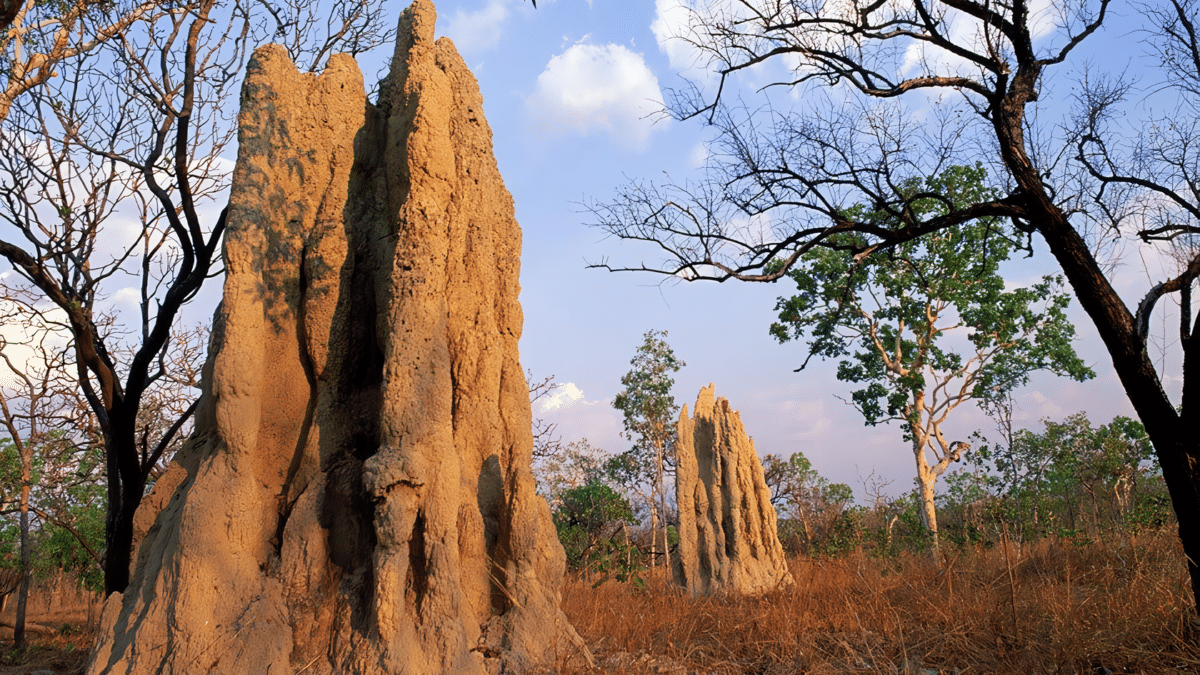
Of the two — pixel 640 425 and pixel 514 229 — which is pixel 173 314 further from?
pixel 640 425

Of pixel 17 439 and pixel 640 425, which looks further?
pixel 640 425

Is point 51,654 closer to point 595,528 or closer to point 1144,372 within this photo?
point 595,528

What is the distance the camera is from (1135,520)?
1209 centimetres

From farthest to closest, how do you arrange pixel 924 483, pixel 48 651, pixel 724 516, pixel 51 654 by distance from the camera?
pixel 924 483 → pixel 724 516 → pixel 48 651 → pixel 51 654

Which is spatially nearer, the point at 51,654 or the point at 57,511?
the point at 51,654

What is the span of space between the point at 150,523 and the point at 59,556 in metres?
12.8

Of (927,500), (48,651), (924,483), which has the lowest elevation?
(48,651)

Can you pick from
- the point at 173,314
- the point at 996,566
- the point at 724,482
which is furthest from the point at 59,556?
the point at 996,566

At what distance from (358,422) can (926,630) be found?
472 cm

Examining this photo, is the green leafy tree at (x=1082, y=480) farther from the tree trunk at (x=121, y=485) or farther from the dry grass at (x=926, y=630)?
the tree trunk at (x=121, y=485)

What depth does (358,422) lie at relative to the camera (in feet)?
18.9

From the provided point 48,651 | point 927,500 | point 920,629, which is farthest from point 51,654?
point 927,500

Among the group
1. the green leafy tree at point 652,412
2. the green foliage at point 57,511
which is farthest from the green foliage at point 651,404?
the green foliage at point 57,511

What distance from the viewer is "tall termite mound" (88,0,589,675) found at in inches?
191
